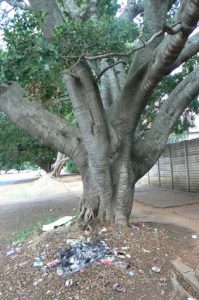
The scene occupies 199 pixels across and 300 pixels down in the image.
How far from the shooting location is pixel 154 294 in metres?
5.04

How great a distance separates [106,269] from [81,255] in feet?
2.04

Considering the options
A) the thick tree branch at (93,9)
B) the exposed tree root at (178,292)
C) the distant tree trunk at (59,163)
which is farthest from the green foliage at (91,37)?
the distant tree trunk at (59,163)

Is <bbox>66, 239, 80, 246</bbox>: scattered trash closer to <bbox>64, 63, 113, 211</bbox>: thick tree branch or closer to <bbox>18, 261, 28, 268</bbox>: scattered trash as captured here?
<bbox>18, 261, 28, 268</bbox>: scattered trash

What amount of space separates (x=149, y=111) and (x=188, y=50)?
22.4 ft

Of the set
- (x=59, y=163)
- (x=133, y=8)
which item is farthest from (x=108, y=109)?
(x=59, y=163)

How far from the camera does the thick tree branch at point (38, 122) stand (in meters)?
7.48

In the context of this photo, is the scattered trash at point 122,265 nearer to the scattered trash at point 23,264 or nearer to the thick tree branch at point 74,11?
the scattered trash at point 23,264

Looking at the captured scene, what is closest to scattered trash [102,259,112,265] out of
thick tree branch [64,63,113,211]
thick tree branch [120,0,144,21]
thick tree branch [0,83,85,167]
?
thick tree branch [64,63,113,211]

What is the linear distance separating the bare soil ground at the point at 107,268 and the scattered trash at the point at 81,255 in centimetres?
14

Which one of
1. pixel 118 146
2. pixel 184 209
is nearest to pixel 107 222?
pixel 118 146

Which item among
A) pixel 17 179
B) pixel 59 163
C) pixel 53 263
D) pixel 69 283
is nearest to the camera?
pixel 69 283

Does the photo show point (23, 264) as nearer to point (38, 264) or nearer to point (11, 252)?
point (38, 264)

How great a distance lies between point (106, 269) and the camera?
5.61 meters

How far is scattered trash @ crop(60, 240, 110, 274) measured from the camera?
5.81 metres
